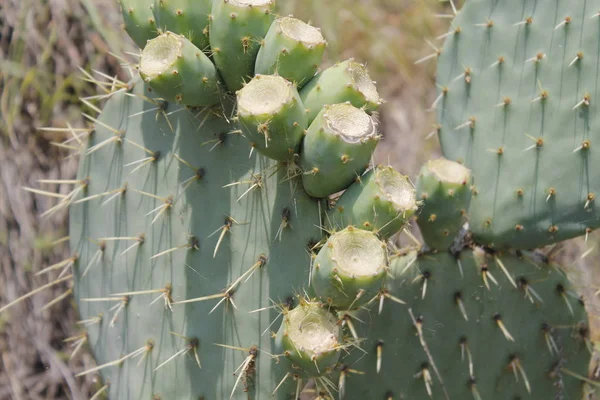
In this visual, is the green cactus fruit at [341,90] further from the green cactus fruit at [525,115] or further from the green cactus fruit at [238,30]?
the green cactus fruit at [525,115]

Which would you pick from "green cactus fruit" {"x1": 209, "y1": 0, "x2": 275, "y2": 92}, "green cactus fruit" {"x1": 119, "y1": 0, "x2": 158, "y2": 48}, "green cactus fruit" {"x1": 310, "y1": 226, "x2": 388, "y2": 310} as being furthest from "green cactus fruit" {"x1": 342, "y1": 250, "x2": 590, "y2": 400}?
"green cactus fruit" {"x1": 119, "y1": 0, "x2": 158, "y2": 48}

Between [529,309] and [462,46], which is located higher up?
[462,46]

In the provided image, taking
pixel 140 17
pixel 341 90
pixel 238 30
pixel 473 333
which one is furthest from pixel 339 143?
pixel 473 333

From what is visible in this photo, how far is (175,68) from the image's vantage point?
116 centimetres

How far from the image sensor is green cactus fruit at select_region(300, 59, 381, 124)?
3.64 feet

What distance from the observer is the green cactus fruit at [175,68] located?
1161 millimetres

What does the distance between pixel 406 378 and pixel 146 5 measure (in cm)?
94

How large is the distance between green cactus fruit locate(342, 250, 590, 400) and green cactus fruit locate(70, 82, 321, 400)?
32 cm

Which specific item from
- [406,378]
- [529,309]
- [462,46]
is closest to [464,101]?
[462,46]

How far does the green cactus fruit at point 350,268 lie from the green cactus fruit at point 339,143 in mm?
105

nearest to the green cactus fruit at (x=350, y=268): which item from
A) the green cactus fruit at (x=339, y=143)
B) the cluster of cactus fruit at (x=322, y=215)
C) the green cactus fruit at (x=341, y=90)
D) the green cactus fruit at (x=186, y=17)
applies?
the cluster of cactus fruit at (x=322, y=215)

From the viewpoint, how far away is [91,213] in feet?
4.78

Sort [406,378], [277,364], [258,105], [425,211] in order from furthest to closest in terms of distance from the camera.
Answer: [406,378]
[425,211]
[277,364]
[258,105]

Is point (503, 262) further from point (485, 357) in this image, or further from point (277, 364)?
point (277, 364)
